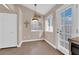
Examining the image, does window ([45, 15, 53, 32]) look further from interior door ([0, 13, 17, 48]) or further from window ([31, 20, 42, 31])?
interior door ([0, 13, 17, 48])

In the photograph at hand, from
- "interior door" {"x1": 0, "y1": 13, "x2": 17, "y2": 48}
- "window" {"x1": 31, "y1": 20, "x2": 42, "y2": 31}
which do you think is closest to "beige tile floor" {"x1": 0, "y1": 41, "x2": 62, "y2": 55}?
"interior door" {"x1": 0, "y1": 13, "x2": 17, "y2": 48}

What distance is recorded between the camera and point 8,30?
12.2ft

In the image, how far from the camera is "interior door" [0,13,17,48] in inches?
137

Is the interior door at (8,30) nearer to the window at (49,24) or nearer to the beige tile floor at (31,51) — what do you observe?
the beige tile floor at (31,51)

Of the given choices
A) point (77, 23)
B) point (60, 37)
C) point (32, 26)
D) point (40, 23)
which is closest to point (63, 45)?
point (60, 37)

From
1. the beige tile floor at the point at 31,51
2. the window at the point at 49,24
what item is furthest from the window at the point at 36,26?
the beige tile floor at the point at 31,51

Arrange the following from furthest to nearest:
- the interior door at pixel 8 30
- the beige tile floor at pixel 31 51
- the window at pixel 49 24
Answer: the window at pixel 49 24 < the interior door at pixel 8 30 < the beige tile floor at pixel 31 51

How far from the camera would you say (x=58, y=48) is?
3449 millimetres

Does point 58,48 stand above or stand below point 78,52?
below

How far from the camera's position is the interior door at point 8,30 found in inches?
137
